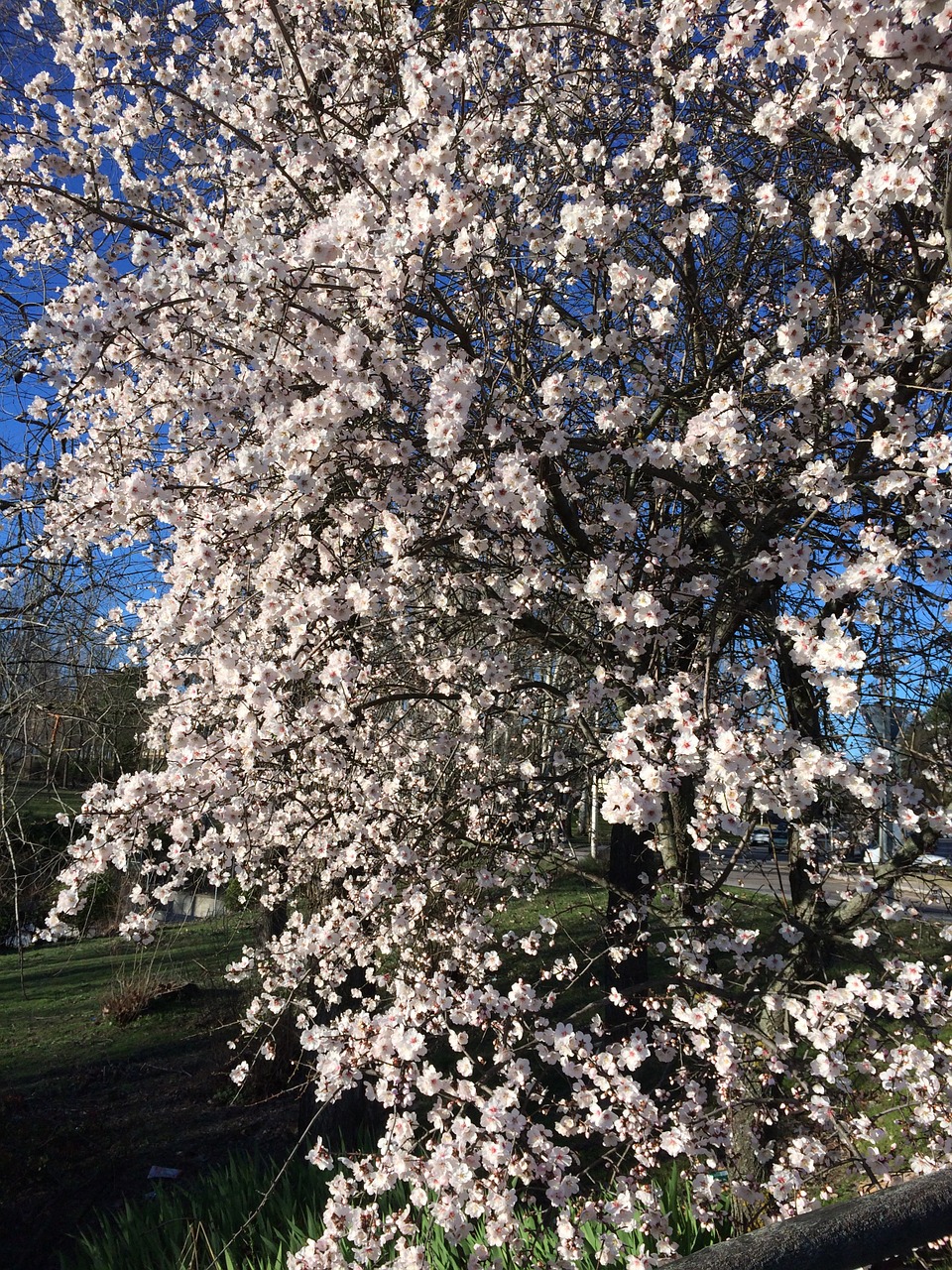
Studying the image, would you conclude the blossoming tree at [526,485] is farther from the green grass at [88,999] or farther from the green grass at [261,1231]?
the green grass at [88,999]

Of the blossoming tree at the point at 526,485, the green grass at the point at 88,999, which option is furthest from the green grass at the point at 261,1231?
the green grass at the point at 88,999

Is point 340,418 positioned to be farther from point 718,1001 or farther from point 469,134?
point 718,1001

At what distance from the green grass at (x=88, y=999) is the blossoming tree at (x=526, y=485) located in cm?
408

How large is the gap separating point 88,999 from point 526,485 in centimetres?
943

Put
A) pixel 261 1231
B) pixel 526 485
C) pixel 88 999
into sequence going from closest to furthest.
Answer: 1. pixel 526 485
2. pixel 261 1231
3. pixel 88 999

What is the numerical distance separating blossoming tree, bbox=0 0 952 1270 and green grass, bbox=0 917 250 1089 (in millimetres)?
4083

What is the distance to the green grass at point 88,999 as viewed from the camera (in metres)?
7.68

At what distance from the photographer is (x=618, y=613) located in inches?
113

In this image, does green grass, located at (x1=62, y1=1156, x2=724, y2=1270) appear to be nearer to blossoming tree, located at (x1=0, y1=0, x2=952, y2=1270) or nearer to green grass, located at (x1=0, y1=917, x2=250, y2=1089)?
blossoming tree, located at (x1=0, y1=0, x2=952, y2=1270)

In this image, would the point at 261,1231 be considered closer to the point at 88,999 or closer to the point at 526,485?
the point at 526,485

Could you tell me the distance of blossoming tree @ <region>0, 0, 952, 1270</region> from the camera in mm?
2650

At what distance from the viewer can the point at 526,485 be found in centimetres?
259

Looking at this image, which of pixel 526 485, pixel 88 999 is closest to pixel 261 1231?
pixel 526 485

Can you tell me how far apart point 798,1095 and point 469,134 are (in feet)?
13.2
